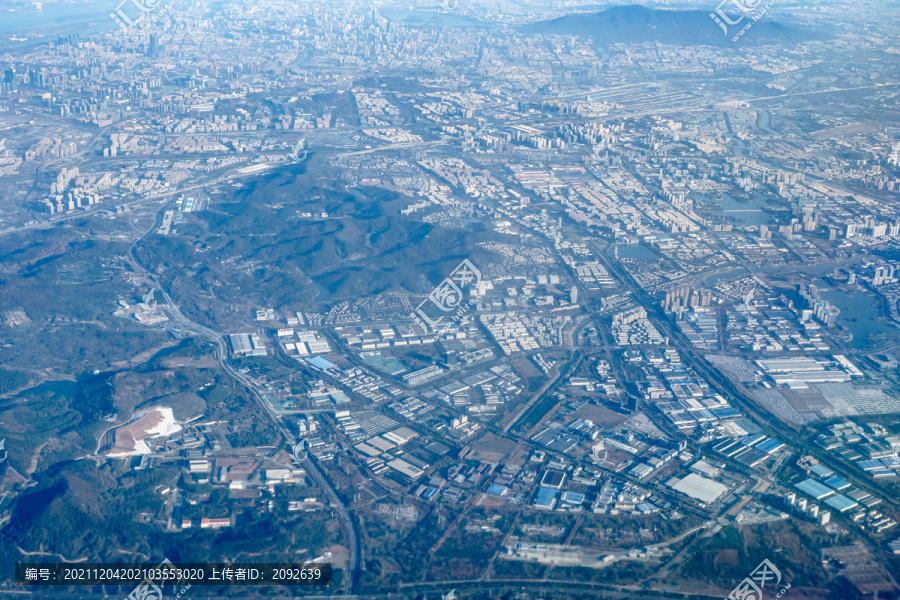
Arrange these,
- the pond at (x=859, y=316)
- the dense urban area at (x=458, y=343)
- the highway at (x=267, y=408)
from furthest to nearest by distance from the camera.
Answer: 1. the pond at (x=859, y=316)
2. the dense urban area at (x=458, y=343)
3. the highway at (x=267, y=408)

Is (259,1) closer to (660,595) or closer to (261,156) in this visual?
(261,156)

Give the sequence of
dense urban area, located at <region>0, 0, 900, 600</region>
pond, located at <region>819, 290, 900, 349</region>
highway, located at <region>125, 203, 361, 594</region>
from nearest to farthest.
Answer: highway, located at <region>125, 203, 361, 594</region> < dense urban area, located at <region>0, 0, 900, 600</region> < pond, located at <region>819, 290, 900, 349</region>

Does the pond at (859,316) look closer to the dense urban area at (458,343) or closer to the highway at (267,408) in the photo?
the dense urban area at (458,343)

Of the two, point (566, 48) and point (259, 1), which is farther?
point (259, 1)

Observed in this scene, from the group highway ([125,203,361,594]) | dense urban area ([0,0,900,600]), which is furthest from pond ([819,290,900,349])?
highway ([125,203,361,594])

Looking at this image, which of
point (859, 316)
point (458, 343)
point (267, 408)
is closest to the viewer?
point (267, 408)

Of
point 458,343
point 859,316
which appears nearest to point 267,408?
point 458,343

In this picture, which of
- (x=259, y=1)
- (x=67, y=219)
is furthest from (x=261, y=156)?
(x=259, y=1)

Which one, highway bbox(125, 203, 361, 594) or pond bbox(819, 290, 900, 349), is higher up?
pond bbox(819, 290, 900, 349)

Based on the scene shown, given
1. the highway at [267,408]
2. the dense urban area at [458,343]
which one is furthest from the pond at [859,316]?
the highway at [267,408]

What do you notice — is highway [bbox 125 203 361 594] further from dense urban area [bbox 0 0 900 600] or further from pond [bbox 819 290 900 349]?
pond [bbox 819 290 900 349]

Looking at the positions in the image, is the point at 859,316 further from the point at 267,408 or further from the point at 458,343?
the point at 267,408
